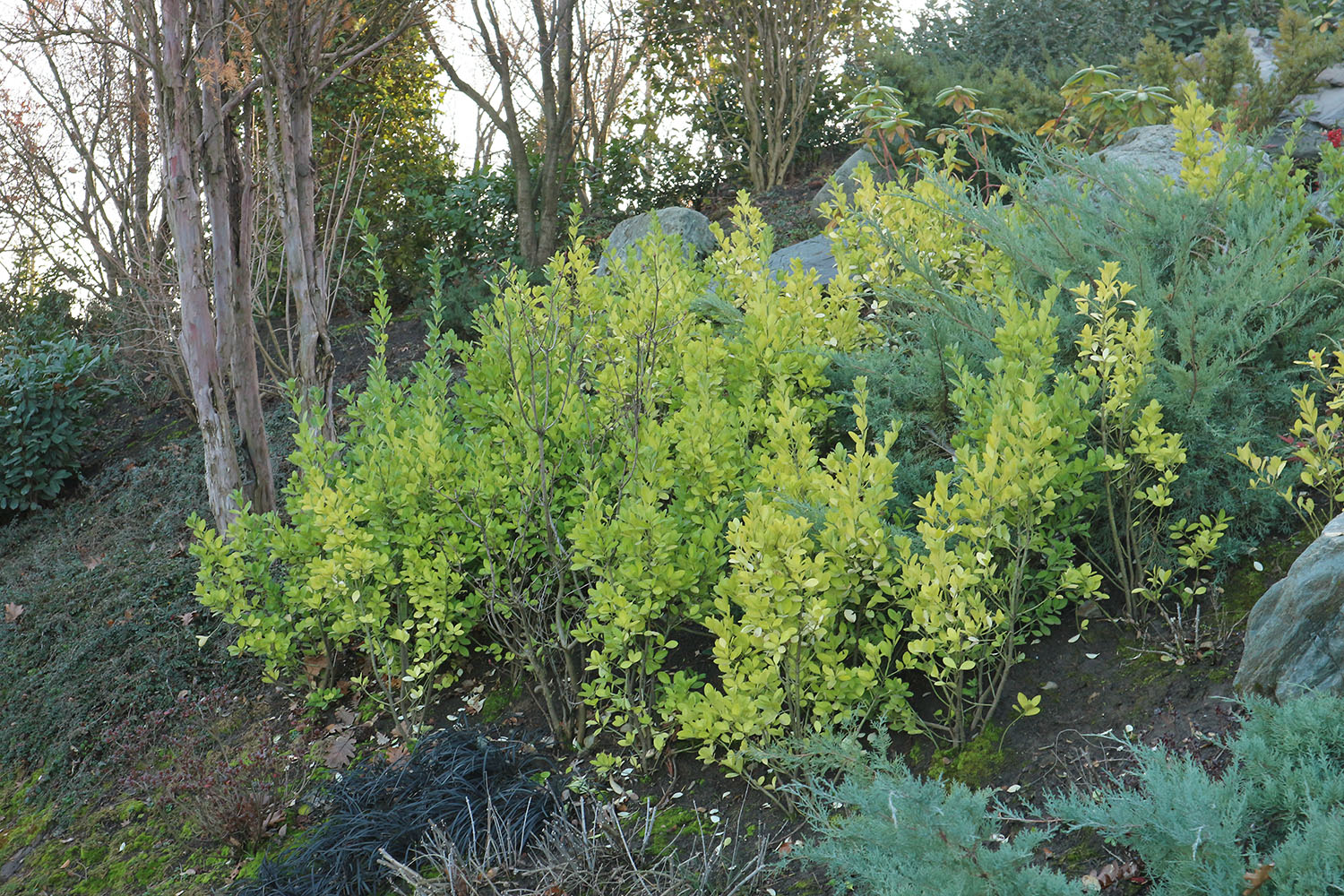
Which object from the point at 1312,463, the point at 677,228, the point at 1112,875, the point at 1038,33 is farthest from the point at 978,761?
the point at 1038,33

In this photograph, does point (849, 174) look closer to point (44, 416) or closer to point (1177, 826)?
point (44, 416)

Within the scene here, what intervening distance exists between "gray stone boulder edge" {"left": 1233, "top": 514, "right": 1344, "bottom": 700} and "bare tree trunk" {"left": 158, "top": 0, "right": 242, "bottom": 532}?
13.6 ft

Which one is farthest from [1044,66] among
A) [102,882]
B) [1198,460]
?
[102,882]

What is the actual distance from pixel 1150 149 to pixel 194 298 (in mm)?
Result: 5283

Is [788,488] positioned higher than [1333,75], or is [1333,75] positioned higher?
[1333,75]

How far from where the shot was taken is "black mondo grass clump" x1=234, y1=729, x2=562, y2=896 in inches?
116

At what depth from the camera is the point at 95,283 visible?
29.3ft

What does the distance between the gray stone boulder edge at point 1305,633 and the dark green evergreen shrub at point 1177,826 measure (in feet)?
0.59

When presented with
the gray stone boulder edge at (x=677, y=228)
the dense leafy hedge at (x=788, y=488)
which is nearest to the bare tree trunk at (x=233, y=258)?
the dense leafy hedge at (x=788, y=488)

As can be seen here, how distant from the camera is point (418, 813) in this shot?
300cm

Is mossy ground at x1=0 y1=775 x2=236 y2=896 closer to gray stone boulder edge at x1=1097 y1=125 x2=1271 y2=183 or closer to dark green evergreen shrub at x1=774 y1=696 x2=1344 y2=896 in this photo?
dark green evergreen shrub at x1=774 y1=696 x2=1344 y2=896

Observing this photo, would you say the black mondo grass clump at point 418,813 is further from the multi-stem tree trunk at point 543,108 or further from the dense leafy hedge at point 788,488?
the multi-stem tree trunk at point 543,108

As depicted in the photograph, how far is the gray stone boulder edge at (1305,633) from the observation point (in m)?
2.37

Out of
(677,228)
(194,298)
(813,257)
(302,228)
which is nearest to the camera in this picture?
(194,298)
